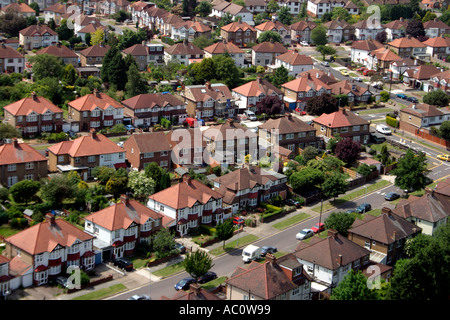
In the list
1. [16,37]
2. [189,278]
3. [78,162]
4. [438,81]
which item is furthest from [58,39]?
[189,278]

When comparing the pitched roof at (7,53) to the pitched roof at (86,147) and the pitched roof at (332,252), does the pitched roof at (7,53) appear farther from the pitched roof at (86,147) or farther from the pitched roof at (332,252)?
the pitched roof at (332,252)

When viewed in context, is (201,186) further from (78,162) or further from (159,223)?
(78,162)

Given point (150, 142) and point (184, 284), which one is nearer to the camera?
point (184, 284)

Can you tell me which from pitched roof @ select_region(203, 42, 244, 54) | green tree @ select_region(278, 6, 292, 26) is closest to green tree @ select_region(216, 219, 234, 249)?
pitched roof @ select_region(203, 42, 244, 54)

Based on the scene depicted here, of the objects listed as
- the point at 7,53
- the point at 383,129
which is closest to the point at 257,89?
the point at 383,129

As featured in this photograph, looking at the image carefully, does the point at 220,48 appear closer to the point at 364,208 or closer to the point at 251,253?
the point at 364,208

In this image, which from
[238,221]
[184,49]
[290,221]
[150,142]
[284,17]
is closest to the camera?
[238,221]

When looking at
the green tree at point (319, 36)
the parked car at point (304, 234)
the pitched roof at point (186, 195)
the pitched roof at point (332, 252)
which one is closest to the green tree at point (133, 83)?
the pitched roof at point (186, 195)
